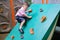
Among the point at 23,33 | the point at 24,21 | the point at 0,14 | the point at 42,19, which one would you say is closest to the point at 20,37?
the point at 23,33

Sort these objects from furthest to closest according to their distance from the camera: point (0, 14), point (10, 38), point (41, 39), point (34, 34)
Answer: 1. point (0, 14)
2. point (10, 38)
3. point (34, 34)
4. point (41, 39)

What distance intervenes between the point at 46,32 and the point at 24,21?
1.31 ft

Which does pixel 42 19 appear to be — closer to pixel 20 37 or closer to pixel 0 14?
pixel 20 37

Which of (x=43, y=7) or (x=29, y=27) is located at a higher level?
(x=43, y=7)

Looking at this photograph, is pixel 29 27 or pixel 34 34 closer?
pixel 34 34

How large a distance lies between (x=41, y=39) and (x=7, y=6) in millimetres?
2116

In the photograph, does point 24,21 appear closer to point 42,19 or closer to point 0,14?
point 42,19

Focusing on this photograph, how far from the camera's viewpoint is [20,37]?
175cm

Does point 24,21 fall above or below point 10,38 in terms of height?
above

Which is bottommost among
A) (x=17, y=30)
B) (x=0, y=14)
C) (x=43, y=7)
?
(x=0, y=14)

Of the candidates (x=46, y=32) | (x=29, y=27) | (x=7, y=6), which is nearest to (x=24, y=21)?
(x=29, y=27)

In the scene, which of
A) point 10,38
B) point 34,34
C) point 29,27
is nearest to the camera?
point 34,34

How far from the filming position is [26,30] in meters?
1.74

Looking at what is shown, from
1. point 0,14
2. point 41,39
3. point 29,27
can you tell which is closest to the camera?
point 41,39
